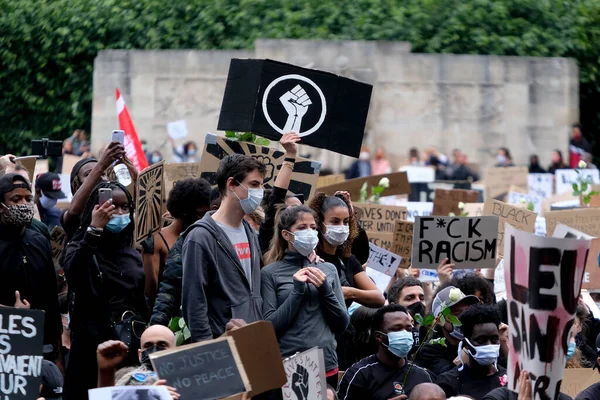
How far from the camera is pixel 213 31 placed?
25.8 meters

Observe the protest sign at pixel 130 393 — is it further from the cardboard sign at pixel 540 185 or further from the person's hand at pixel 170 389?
the cardboard sign at pixel 540 185

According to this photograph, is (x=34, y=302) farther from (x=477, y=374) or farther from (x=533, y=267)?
(x=533, y=267)

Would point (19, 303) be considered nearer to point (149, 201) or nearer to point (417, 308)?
point (149, 201)

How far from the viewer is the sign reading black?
10164 millimetres

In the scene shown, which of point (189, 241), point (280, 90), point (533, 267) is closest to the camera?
point (533, 267)

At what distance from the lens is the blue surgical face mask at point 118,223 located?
8.58 metres

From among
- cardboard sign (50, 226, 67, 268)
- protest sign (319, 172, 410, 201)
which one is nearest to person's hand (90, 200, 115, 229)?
cardboard sign (50, 226, 67, 268)

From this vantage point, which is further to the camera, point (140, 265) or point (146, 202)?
point (146, 202)

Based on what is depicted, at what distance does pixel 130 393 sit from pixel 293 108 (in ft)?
13.6

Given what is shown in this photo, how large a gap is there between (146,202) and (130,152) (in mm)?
3160

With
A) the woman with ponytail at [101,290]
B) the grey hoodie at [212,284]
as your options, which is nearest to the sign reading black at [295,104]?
the woman with ponytail at [101,290]

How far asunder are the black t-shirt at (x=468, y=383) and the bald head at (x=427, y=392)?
60 centimetres

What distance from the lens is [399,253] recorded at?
40.0 ft

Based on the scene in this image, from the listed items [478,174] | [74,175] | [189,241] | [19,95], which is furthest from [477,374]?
[19,95]
